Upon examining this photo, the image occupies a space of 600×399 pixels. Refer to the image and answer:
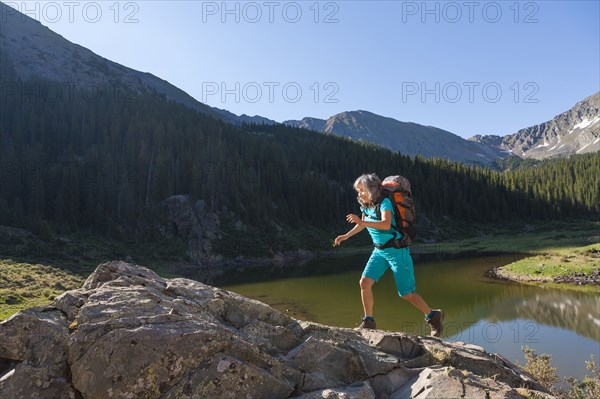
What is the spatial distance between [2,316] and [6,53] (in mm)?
216430

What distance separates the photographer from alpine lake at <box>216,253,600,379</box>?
75.9ft

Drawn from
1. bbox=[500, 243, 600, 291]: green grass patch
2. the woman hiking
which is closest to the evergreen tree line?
bbox=[500, 243, 600, 291]: green grass patch

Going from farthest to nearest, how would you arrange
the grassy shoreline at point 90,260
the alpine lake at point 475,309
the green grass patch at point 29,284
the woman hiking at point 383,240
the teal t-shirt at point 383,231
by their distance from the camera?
the grassy shoreline at point 90,260 < the green grass patch at point 29,284 < the alpine lake at point 475,309 < the woman hiking at point 383,240 < the teal t-shirt at point 383,231

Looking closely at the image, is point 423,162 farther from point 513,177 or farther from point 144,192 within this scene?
point 144,192

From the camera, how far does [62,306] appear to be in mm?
6887

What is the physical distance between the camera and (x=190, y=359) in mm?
5965

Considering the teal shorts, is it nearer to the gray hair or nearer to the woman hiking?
the woman hiking

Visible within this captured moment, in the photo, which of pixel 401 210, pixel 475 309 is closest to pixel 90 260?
pixel 475 309

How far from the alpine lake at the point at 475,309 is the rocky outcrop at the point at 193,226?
30813 mm

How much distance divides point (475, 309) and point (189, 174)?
3848 inches

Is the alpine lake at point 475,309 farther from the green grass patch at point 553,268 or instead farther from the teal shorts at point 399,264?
the teal shorts at point 399,264

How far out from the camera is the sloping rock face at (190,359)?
5.68 meters

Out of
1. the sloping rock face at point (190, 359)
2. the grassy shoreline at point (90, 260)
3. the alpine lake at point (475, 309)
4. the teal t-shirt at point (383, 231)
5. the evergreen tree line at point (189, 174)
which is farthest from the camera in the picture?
the evergreen tree line at point (189, 174)

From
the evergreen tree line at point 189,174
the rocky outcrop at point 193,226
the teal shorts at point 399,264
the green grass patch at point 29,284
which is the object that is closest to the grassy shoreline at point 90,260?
the green grass patch at point 29,284
